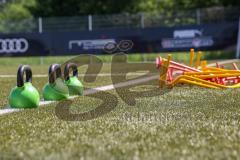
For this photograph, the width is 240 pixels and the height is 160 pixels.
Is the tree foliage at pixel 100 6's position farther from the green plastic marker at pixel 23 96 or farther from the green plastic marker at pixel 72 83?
the green plastic marker at pixel 23 96

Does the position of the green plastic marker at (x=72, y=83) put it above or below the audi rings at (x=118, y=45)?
above

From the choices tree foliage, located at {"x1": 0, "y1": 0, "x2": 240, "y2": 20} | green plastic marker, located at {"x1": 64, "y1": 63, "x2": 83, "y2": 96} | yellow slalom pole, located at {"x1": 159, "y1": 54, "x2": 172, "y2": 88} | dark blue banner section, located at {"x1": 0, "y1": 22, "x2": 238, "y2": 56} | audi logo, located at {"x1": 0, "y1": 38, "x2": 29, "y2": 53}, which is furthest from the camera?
tree foliage, located at {"x1": 0, "y1": 0, "x2": 240, "y2": 20}

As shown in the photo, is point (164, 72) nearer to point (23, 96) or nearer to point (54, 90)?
point (54, 90)

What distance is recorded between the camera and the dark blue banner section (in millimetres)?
29625

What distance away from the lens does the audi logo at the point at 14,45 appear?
102 ft

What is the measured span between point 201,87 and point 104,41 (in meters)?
18.1

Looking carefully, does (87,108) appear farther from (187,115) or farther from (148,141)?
(148,141)

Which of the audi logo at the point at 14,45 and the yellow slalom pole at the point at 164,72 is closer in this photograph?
the yellow slalom pole at the point at 164,72

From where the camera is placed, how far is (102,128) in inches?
271

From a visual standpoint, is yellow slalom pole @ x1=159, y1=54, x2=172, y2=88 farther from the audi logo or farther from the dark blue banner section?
the audi logo

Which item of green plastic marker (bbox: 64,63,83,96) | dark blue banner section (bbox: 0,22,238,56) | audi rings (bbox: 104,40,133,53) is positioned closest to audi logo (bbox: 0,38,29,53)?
dark blue banner section (bbox: 0,22,238,56)

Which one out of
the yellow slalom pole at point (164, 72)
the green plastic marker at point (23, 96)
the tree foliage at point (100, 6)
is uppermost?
the green plastic marker at point (23, 96)

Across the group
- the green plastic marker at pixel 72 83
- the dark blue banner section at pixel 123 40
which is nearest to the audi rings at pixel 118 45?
the dark blue banner section at pixel 123 40

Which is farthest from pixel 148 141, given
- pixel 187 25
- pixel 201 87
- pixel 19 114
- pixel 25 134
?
pixel 187 25
